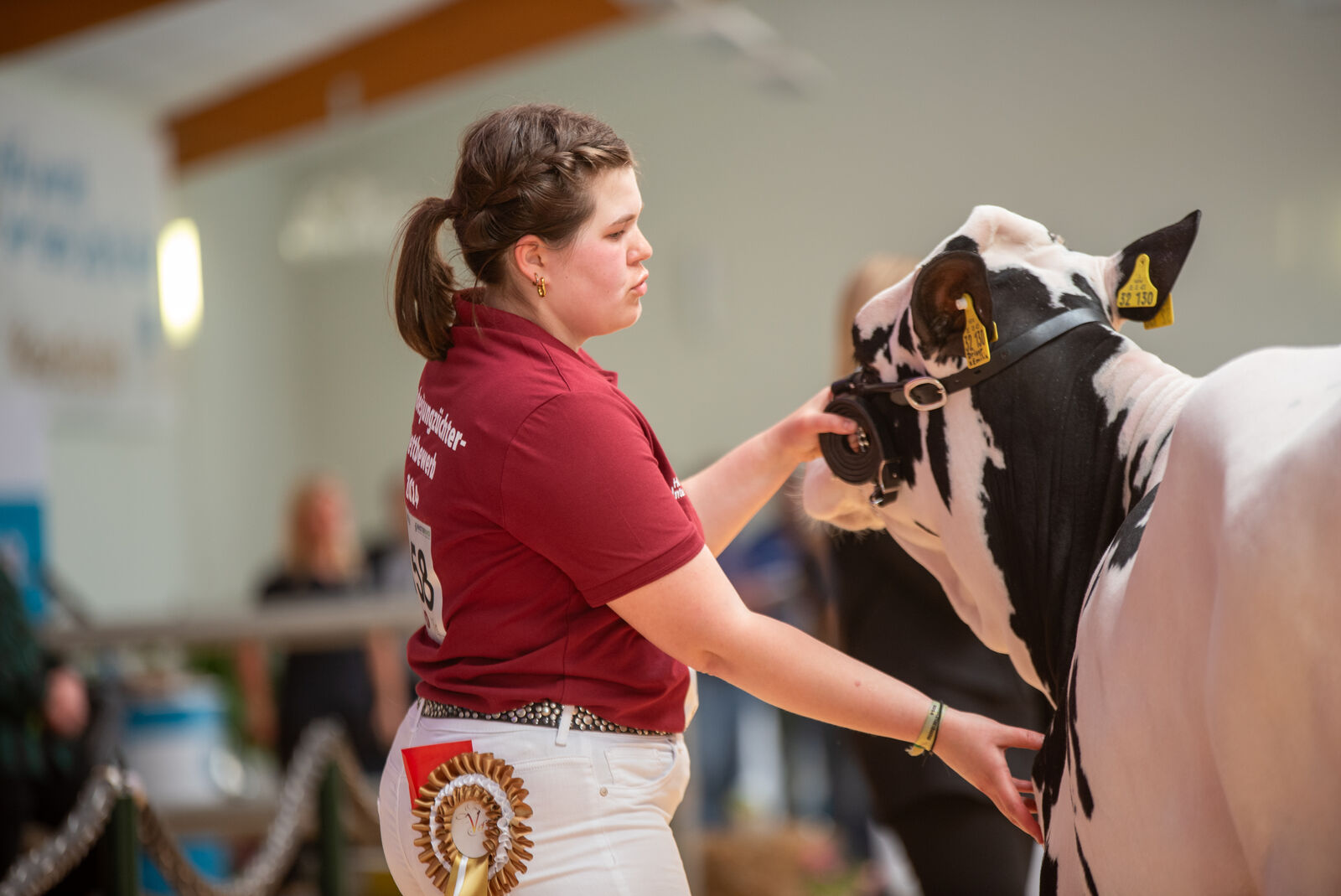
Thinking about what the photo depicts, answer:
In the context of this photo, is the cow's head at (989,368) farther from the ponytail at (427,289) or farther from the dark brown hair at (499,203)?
the ponytail at (427,289)

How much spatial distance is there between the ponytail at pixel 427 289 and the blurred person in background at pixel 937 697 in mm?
834

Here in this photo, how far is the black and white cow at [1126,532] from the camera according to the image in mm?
979

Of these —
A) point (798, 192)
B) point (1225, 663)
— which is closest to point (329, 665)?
point (1225, 663)

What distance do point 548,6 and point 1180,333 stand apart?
3.77m

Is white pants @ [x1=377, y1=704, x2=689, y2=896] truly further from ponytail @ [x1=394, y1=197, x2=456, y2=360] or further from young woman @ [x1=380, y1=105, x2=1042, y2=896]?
ponytail @ [x1=394, y1=197, x2=456, y2=360]

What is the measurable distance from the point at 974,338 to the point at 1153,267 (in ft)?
0.77

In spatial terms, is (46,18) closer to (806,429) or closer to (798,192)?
(798,192)

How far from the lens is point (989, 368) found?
1.49 metres

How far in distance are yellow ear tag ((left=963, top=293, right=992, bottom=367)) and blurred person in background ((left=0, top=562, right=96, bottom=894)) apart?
3083 millimetres

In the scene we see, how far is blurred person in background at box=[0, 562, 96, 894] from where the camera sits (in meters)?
3.59

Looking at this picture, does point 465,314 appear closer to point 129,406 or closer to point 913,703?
point 913,703

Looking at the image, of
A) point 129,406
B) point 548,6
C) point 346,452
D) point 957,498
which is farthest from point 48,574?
point 346,452

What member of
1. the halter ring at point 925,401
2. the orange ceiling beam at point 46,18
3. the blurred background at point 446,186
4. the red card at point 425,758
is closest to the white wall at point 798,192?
the blurred background at point 446,186

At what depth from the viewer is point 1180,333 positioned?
6547 mm
